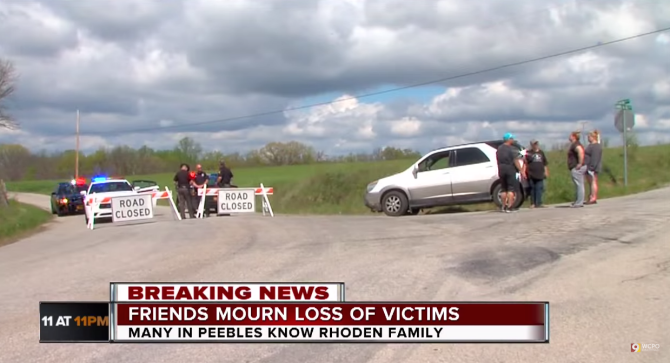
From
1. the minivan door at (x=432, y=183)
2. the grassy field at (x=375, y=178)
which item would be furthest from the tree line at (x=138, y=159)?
the minivan door at (x=432, y=183)

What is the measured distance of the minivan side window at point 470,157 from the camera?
16.7m

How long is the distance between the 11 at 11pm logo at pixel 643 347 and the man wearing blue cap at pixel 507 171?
31.1ft

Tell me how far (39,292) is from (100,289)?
777 millimetres

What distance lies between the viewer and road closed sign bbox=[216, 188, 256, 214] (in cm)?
2031

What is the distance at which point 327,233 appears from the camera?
12.4 metres

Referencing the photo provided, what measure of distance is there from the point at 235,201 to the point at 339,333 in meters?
15.9

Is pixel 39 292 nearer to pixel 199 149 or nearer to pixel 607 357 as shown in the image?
pixel 607 357

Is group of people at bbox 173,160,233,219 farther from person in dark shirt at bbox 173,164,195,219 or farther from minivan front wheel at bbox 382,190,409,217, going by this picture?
minivan front wheel at bbox 382,190,409,217

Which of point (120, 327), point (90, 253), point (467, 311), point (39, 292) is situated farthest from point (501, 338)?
point (90, 253)

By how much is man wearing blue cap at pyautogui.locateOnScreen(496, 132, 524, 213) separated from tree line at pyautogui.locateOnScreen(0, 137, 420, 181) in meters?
40.6

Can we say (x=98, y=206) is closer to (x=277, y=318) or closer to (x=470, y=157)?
(x=470, y=157)

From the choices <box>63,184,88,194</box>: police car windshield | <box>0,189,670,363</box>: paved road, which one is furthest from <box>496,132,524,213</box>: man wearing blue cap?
<box>63,184,88,194</box>: police car windshield

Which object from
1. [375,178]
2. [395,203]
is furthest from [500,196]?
[375,178]

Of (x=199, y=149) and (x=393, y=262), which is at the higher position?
(x=199, y=149)
